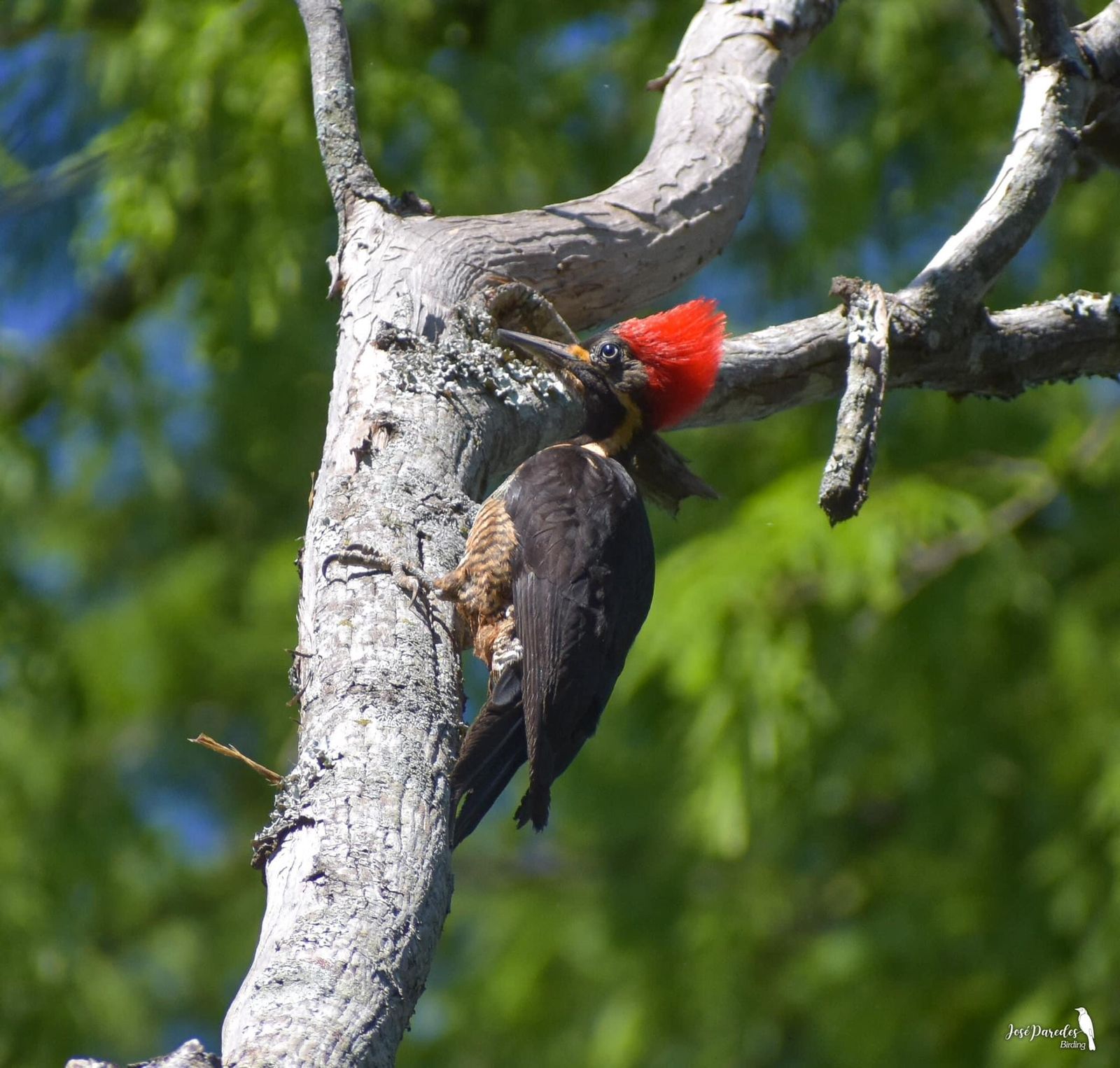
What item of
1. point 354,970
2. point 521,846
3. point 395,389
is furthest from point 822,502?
point 521,846

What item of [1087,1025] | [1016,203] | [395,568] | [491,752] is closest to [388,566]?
[395,568]

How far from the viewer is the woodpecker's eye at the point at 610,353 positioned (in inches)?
151

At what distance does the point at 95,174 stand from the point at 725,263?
3.21 metres

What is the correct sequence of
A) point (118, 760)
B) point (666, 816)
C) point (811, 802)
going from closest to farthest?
1. point (811, 802)
2. point (666, 816)
3. point (118, 760)

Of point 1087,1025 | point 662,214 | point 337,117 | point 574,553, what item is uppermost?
point 337,117

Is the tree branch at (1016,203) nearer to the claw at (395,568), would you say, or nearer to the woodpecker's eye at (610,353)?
the woodpecker's eye at (610,353)

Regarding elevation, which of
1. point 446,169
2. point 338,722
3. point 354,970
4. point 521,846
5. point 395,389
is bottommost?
point 521,846

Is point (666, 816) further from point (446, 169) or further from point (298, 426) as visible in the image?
point (446, 169)

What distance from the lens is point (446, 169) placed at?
5762 mm

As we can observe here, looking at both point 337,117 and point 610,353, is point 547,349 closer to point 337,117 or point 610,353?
point 610,353

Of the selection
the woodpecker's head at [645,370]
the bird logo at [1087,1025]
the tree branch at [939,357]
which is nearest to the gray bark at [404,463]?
the woodpecker's head at [645,370]

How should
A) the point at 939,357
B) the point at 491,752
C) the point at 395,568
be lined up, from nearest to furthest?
the point at 395,568 → the point at 491,752 → the point at 939,357

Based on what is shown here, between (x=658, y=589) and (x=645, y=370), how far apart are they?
210cm

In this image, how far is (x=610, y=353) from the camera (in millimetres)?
3873
